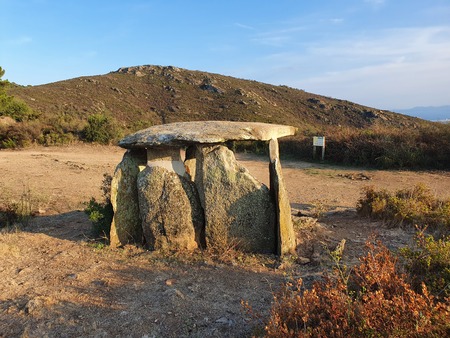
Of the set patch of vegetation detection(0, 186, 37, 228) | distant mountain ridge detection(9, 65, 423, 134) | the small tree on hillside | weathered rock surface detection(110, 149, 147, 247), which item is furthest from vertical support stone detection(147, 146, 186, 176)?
distant mountain ridge detection(9, 65, 423, 134)

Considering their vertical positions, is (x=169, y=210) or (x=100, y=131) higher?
(x=100, y=131)

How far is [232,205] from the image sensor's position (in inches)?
217

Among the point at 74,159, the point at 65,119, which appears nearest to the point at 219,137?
the point at 74,159

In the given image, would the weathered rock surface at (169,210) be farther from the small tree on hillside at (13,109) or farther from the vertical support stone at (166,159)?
the small tree on hillside at (13,109)

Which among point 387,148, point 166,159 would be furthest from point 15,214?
point 387,148

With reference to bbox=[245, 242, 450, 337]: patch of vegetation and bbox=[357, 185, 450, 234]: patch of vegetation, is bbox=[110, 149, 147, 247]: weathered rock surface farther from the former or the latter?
bbox=[357, 185, 450, 234]: patch of vegetation

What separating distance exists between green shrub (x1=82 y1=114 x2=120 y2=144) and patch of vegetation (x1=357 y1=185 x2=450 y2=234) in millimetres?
16167

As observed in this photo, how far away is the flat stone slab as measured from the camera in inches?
212

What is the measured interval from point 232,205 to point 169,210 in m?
0.99

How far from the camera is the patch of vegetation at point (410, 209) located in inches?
257

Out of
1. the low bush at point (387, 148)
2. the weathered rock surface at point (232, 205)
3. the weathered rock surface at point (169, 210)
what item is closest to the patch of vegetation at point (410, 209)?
the weathered rock surface at point (232, 205)

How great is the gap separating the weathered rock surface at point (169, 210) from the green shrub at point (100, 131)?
1604 centimetres

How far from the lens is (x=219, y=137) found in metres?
5.37

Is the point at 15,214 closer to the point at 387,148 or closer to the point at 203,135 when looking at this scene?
the point at 203,135
